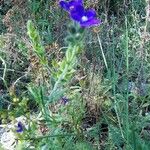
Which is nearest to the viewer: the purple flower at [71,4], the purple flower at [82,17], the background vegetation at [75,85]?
the purple flower at [82,17]

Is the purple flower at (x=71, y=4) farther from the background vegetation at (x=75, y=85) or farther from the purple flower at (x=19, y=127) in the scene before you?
the purple flower at (x=19, y=127)

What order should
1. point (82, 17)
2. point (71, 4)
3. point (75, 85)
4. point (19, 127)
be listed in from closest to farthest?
point (82, 17) → point (71, 4) → point (19, 127) → point (75, 85)

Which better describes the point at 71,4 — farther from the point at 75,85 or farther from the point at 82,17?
the point at 75,85

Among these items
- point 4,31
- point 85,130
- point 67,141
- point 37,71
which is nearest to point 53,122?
point 67,141

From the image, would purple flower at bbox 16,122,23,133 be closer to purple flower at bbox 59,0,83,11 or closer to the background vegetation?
the background vegetation

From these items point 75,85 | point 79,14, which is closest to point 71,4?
point 79,14

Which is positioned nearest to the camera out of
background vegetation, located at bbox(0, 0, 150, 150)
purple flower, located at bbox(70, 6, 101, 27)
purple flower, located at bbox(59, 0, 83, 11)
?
purple flower, located at bbox(70, 6, 101, 27)

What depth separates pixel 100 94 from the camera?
276 centimetres

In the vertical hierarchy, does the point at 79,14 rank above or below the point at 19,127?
above

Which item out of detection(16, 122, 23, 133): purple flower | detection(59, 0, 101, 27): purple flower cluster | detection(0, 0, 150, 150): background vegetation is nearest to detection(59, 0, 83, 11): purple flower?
detection(59, 0, 101, 27): purple flower cluster

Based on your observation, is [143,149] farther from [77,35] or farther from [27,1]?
[27,1]

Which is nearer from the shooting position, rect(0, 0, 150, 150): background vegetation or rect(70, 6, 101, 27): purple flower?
rect(70, 6, 101, 27): purple flower

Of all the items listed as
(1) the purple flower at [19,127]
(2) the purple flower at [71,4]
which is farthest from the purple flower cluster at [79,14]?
(1) the purple flower at [19,127]

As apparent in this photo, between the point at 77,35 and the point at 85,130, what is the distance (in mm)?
1004
